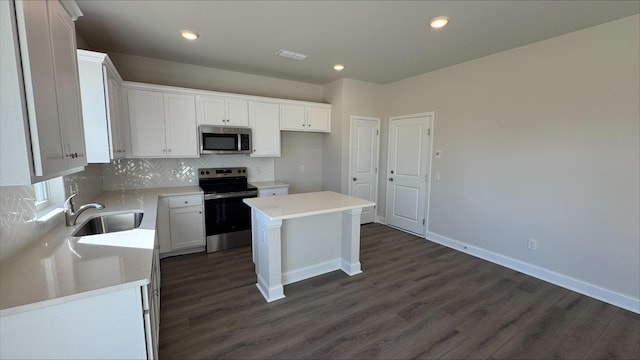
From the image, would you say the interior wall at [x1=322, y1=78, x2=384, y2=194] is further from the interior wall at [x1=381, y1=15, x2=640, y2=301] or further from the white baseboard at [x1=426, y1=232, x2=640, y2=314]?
the white baseboard at [x1=426, y1=232, x2=640, y2=314]

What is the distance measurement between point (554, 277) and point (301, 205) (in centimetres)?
297

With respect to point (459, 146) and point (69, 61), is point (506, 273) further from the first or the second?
point (69, 61)

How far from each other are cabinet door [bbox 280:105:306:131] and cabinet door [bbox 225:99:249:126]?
60cm

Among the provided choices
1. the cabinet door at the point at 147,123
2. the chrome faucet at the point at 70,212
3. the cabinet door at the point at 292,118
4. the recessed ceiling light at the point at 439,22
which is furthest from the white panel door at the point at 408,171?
the chrome faucet at the point at 70,212

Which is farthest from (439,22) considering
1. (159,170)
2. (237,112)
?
(159,170)

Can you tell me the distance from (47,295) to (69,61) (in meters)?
1.25

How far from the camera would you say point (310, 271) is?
306 centimetres

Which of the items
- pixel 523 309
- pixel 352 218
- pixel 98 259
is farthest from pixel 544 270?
pixel 98 259

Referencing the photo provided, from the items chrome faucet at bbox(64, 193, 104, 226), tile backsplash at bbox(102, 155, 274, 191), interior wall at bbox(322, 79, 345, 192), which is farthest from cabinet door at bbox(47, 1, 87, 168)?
interior wall at bbox(322, 79, 345, 192)

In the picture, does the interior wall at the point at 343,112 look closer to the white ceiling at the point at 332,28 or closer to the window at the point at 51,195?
the white ceiling at the point at 332,28

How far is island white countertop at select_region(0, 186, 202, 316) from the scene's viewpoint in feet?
3.77

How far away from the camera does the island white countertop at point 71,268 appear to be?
45.3 inches

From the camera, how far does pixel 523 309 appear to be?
98.2 inches

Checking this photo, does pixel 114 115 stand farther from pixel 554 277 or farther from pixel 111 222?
pixel 554 277
